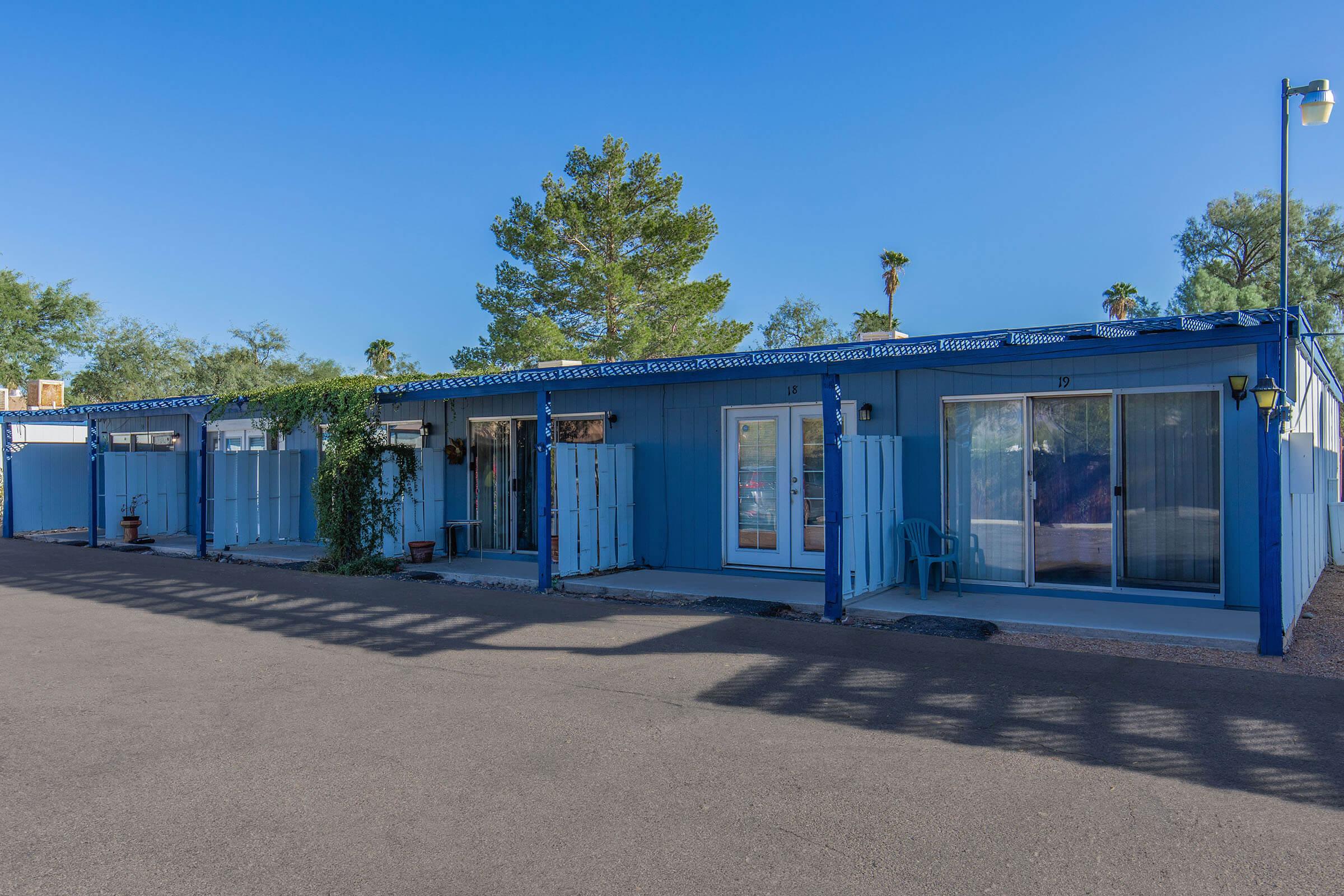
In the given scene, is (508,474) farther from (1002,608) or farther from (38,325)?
(38,325)

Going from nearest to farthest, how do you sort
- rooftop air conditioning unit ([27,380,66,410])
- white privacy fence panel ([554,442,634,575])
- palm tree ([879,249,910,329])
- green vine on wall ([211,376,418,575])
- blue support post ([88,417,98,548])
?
white privacy fence panel ([554,442,634,575]), green vine on wall ([211,376,418,575]), blue support post ([88,417,98,548]), rooftop air conditioning unit ([27,380,66,410]), palm tree ([879,249,910,329])

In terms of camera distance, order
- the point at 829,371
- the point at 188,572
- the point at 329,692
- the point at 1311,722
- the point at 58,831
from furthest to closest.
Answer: the point at 188,572
the point at 829,371
the point at 329,692
the point at 1311,722
the point at 58,831

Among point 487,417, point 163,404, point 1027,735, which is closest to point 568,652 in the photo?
point 1027,735

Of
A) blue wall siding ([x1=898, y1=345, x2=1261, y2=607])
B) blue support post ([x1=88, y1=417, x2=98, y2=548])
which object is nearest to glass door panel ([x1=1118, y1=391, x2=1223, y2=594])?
blue wall siding ([x1=898, y1=345, x2=1261, y2=607])

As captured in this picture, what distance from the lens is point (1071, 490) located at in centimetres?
800

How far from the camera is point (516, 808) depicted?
3.38m

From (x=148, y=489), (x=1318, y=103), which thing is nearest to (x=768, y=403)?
(x=1318, y=103)

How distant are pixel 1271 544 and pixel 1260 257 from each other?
30.3 meters

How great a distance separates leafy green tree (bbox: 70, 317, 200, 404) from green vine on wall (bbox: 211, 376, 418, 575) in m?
26.8

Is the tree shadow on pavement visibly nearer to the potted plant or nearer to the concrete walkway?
the concrete walkway

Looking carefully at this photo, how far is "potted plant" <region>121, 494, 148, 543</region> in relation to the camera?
1403cm

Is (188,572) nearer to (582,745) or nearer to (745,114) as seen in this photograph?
(582,745)

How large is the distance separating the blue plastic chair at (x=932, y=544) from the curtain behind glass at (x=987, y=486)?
14 cm

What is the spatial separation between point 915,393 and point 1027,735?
5.00 m
